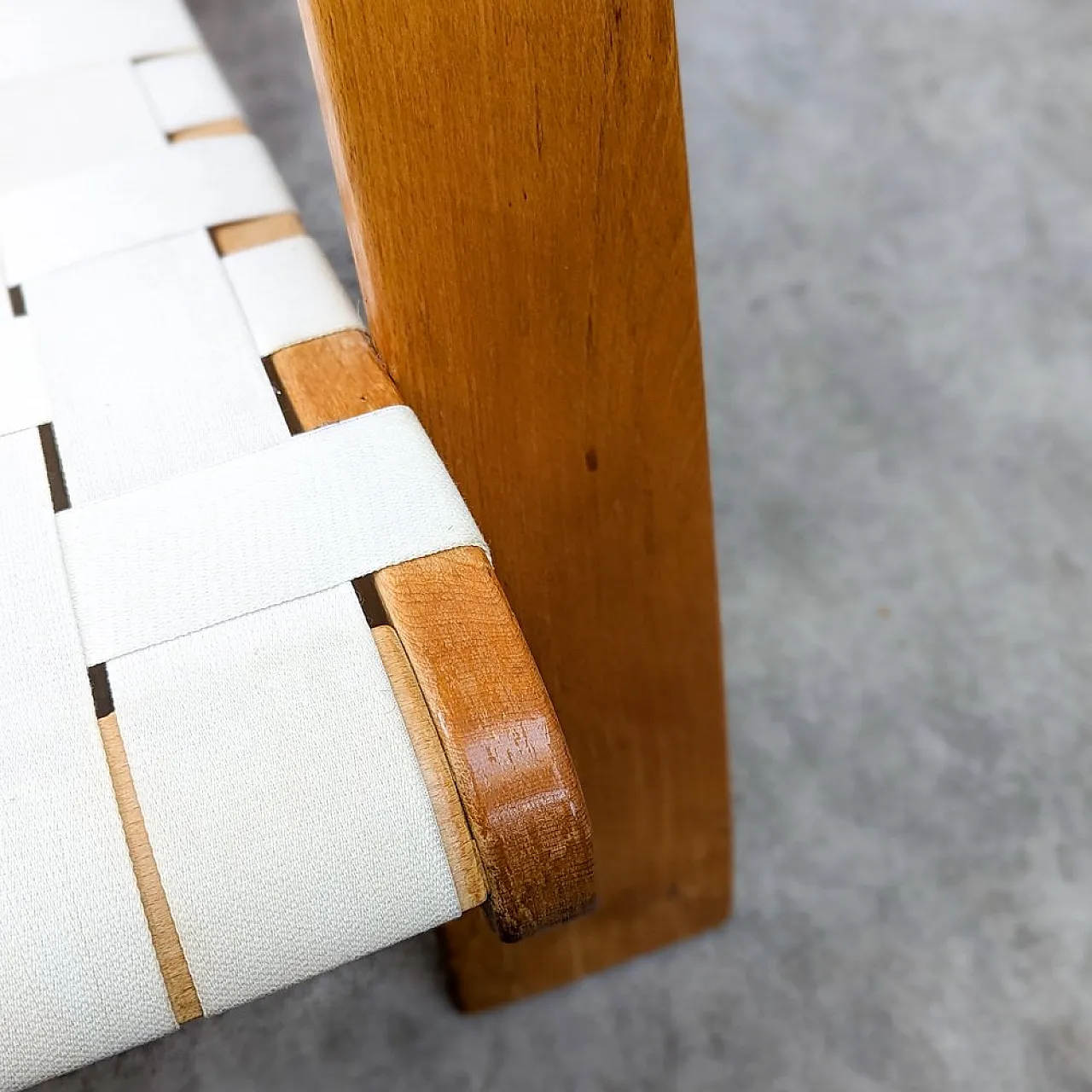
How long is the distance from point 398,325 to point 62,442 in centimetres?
10

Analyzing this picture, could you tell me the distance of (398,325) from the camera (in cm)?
35

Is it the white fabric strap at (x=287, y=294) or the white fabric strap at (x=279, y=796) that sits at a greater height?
the white fabric strap at (x=287, y=294)

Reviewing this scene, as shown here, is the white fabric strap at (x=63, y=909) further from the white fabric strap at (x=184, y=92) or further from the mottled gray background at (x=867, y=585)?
the mottled gray background at (x=867, y=585)

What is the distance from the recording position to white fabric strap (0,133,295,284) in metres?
0.36

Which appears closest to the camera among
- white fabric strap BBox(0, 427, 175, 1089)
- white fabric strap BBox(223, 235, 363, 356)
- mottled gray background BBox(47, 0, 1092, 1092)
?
white fabric strap BBox(0, 427, 175, 1089)

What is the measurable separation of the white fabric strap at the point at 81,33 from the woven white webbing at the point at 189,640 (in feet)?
0.34

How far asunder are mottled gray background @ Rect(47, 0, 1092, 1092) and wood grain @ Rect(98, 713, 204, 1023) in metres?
0.35

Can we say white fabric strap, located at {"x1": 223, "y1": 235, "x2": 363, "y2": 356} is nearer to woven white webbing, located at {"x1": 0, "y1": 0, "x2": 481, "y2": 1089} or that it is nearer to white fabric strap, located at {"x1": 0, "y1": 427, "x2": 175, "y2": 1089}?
woven white webbing, located at {"x1": 0, "y1": 0, "x2": 481, "y2": 1089}

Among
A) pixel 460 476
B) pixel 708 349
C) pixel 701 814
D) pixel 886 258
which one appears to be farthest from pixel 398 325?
pixel 886 258

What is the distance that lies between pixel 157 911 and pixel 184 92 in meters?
0.31

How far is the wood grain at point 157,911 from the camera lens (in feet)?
0.78

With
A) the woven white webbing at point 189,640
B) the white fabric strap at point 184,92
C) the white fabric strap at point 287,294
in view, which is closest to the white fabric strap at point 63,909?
the woven white webbing at point 189,640

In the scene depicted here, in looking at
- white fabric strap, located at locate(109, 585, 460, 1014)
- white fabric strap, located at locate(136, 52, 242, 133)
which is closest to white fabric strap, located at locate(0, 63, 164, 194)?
white fabric strap, located at locate(136, 52, 242, 133)

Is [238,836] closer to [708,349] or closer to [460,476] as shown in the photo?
[460,476]
